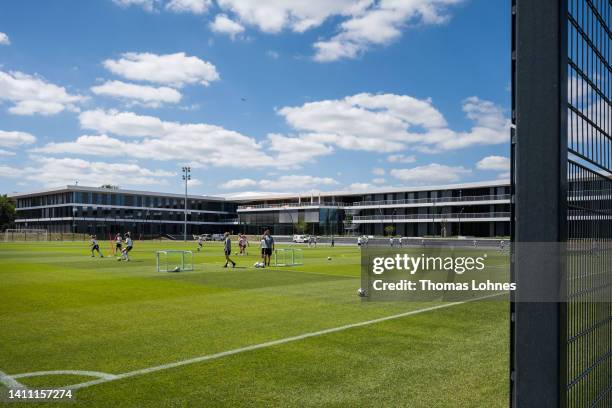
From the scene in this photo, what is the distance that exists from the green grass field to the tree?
397ft

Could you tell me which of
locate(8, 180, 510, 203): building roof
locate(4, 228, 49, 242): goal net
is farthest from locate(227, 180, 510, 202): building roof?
locate(4, 228, 49, 242): goal net

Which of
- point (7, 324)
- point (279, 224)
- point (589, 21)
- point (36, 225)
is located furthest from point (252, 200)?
point (589, 21)

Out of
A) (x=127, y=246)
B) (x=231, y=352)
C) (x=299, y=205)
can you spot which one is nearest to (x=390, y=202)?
(x=299, y=205)

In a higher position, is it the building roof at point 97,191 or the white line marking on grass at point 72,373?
the building roof at point 97,191

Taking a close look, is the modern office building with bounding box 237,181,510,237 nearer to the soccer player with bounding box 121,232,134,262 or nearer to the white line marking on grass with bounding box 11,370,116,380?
the soccer player with bounding box 121,232,134,262

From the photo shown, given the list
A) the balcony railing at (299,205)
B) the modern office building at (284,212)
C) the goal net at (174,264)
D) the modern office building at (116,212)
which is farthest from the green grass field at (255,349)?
the modern office building at (116,212)

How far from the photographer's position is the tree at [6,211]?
390 feet

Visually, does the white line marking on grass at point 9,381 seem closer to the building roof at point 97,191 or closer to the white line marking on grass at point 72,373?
the white line marking on grass at point 72,373

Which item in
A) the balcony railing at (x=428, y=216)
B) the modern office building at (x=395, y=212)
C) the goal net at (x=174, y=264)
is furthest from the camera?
the modern office building at (x=395, y=212)

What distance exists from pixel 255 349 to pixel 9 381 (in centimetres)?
354

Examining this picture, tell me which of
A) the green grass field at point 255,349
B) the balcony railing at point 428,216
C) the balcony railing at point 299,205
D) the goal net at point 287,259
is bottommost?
Answer: the goal net at point 287,259

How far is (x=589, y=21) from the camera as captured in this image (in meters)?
3.02

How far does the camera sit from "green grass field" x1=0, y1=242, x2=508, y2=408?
610 cm

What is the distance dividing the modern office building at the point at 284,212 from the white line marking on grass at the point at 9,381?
87.6m
